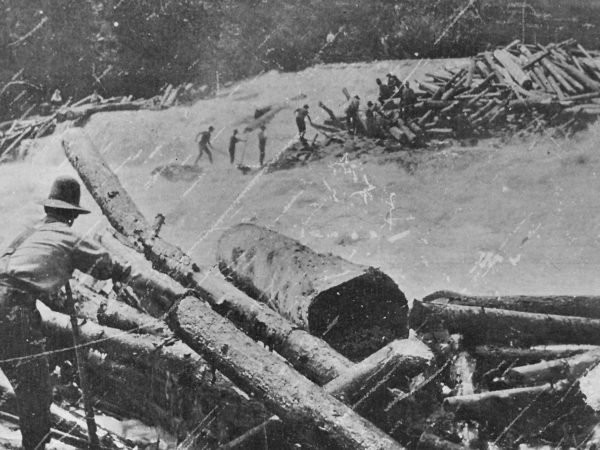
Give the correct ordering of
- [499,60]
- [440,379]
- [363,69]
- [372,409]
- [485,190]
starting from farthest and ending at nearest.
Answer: [363,69] < [499,60] < [485,190] < [440,379] < [372,409]

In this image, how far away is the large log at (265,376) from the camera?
309 centimetres

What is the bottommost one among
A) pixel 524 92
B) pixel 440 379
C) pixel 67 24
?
pixel 440 379

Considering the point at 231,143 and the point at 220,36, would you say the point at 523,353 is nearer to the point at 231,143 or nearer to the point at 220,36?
the point at 231,143

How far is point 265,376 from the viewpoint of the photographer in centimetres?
355

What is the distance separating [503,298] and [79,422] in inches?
146

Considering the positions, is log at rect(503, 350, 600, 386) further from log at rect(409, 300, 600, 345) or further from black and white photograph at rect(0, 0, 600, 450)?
log at rect(409, 300, 600, 345)

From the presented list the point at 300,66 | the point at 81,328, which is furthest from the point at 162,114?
the point at 81,328

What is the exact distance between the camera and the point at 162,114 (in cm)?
1367

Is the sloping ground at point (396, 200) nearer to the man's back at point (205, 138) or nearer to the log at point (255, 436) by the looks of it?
the man's back at point (205, 138)

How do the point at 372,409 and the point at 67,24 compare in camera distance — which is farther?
the point at 67,24

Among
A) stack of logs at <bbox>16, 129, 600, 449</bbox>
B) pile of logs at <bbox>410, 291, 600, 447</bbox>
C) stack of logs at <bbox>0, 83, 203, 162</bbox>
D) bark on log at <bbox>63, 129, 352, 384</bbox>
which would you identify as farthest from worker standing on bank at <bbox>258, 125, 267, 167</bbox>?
pile of logs at <bbox>410, 291, 600, 447</bbox>

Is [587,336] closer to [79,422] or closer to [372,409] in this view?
[372,409]

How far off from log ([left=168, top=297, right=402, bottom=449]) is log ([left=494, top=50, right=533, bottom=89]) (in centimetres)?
813

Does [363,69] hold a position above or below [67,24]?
below
